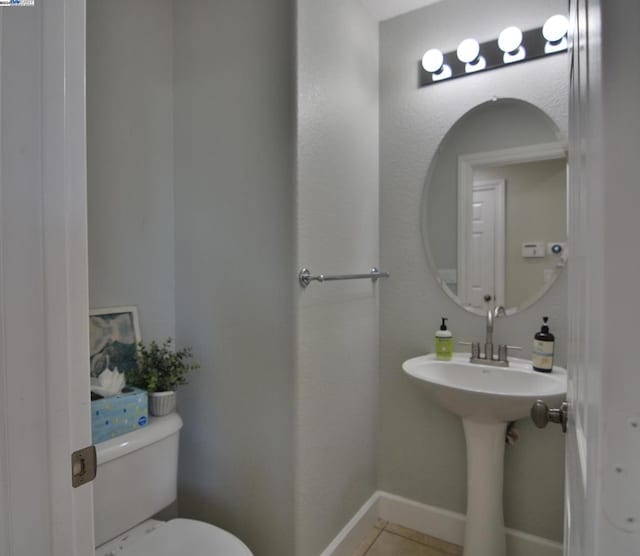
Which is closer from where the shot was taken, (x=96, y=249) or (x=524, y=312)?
(x=96, y=249)

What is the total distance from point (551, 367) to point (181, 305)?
4.85 feet

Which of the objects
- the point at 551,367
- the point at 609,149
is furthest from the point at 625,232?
the point at 551,367

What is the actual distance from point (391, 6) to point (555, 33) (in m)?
0.72

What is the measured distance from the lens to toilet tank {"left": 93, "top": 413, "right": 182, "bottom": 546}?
3.58ft

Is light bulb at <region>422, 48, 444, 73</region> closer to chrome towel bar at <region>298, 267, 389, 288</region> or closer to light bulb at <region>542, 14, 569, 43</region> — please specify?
light bulb at <region>542, 14, 569, 43</region>

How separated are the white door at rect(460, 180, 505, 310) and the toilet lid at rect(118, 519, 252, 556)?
128 centimetres

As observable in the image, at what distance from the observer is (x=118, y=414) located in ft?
3.84

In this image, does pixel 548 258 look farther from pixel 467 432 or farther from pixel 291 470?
pixel 291 470

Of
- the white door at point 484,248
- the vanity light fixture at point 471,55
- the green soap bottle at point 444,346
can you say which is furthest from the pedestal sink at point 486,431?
the vanity light fixture at point 471,55

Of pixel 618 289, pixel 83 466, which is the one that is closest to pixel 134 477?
pixel 83 466

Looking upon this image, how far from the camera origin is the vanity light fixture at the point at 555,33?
4.72ft

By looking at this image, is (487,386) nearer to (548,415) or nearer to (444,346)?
(444,346)

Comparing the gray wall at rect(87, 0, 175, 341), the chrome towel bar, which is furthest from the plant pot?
the chrome towel bar

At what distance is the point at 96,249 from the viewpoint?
1323 millimetres
